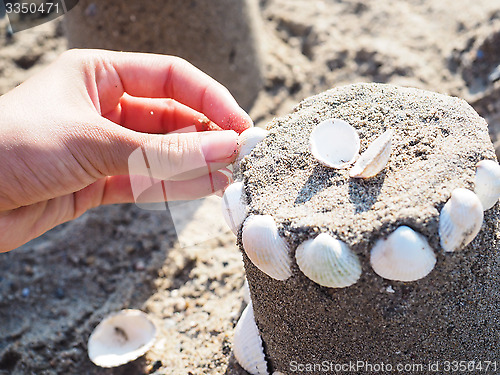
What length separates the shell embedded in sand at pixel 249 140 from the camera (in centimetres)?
160

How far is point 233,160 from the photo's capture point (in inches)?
65.0

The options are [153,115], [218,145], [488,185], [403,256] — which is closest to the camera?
[403,256]

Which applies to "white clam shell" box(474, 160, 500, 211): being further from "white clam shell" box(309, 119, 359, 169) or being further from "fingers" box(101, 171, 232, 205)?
"fingers" box(101, 171, 232, 205)

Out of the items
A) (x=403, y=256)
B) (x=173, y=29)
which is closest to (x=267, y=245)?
(x=403, y=256)

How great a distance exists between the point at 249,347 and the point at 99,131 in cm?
87

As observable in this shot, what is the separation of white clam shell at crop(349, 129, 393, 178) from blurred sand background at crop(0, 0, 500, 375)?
93cm

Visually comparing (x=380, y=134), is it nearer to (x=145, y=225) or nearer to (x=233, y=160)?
(x=233, y=160)

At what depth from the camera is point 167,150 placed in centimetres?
161

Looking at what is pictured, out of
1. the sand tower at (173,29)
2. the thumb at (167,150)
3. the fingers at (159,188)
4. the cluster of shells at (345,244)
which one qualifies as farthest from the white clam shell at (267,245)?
the sand tower at (173,29)

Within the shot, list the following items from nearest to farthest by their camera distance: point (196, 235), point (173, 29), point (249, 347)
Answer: point (249, 347), point (196, 235), point (173, 29)

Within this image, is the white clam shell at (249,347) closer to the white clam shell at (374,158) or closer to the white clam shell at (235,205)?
the white clam shell at (235,205)

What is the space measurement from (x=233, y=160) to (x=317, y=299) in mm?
531

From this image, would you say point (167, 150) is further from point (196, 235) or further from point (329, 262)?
point (196, 235)

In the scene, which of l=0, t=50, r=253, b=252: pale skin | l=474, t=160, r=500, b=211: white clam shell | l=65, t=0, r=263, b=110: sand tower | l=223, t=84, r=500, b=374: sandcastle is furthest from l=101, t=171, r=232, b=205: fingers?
l=65, t=0, r=263, b=110: sand tower
